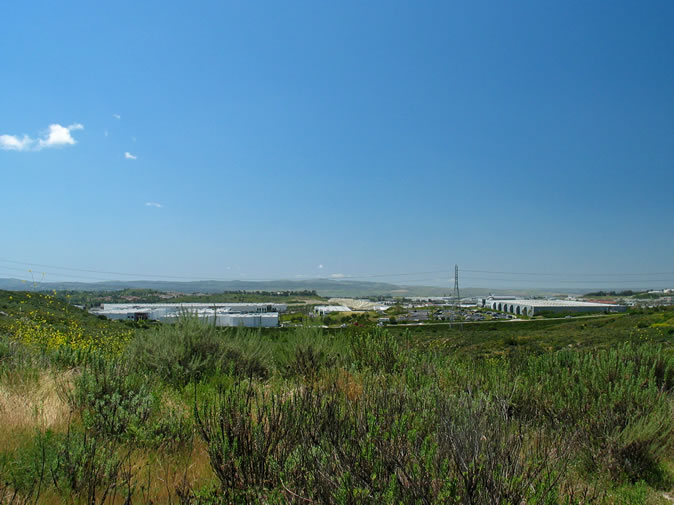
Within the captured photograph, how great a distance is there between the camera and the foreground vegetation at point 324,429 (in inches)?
99.9

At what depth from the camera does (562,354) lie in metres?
7.21

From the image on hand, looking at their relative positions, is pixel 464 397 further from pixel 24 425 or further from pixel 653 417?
pixel 24 425

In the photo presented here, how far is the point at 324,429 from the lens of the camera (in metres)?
3.24

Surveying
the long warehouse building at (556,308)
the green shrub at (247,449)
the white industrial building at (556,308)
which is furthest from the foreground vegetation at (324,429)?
the white industrial building at (556,308)

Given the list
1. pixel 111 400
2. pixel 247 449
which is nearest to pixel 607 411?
pixel 247 449

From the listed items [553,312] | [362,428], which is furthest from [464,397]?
[553,312]

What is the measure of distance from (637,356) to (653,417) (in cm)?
271

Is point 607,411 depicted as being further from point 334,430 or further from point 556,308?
point 556,308

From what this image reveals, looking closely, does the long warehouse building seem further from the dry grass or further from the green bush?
the dry grass

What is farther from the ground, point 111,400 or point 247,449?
point 247,449

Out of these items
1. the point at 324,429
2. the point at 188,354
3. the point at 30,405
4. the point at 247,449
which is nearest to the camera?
the point at 247,449

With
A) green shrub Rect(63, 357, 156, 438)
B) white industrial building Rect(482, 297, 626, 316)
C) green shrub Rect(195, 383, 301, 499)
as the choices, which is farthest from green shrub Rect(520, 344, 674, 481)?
white industrial building Rect(482, 297, 626, 316)

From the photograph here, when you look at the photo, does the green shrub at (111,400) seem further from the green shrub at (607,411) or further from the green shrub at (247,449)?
the green shrub at (607,411)

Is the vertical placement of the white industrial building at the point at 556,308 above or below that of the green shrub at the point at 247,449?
below
